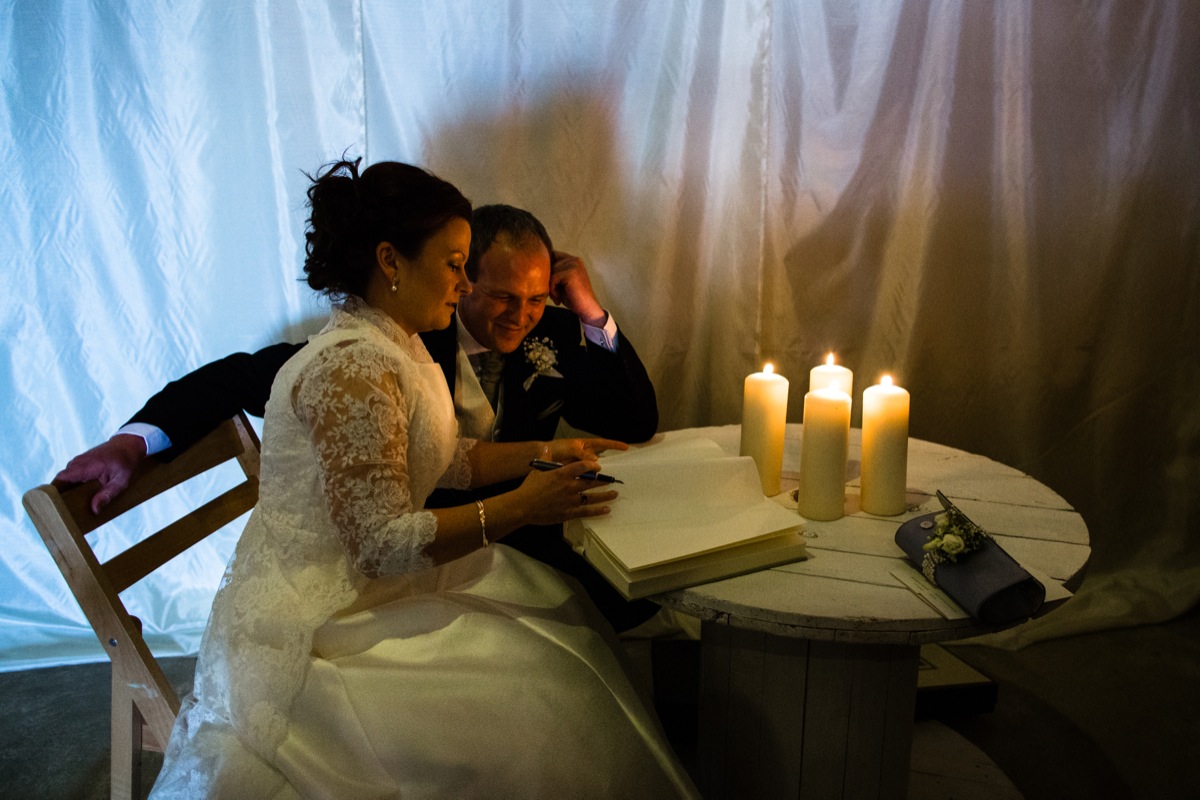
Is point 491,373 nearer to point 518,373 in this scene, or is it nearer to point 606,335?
point 518,373

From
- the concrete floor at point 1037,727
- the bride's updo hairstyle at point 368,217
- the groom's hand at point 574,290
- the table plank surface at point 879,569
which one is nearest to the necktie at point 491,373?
the groom's hand at point 574,290

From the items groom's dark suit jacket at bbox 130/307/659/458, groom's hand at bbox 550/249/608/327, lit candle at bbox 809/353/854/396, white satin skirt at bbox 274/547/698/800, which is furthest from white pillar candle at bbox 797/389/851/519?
groom's hand at bbox 550/249/608/327

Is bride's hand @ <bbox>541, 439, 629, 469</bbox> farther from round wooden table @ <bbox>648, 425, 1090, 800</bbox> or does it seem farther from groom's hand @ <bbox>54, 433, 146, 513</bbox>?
groom's hand @ <bbox>54, 433, 146, 513</bbox>

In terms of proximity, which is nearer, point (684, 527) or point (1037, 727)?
point (684, 527)

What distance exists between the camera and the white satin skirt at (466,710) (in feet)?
4.39

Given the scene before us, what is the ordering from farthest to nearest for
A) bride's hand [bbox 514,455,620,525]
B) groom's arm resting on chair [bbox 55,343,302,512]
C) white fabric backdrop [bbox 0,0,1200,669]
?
white fabric backdrop [bbox 0,0,1200,669] < groom's arm resting on chair [bbox 55,343,302,512] < bride's hand [bbox 514,455,620,525]

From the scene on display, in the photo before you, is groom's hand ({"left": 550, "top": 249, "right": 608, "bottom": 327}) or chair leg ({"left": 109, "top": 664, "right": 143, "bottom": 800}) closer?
chair leg ({"left": 109, "top": 664, "right": 143, "bottom": 800})

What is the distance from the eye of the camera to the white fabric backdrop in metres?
2.52

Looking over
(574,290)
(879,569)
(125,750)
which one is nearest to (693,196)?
(574,290)

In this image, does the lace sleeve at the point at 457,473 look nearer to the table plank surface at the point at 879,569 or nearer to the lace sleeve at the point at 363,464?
the lace sleeve at the point at 363,464

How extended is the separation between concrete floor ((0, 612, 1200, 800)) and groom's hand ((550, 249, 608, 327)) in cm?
102

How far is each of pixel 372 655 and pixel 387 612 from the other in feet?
0.28

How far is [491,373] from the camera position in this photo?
2.20 meters

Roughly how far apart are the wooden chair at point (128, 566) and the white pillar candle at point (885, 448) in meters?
1.19
